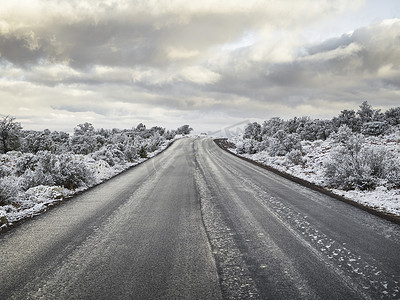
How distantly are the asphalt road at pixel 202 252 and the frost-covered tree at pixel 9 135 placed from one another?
78.1 feet

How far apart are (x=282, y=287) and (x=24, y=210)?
6832 millimetres

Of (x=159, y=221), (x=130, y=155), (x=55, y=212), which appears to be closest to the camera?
(x=159, y=221)

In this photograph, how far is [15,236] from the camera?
4.75 meters

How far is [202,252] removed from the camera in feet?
12.9

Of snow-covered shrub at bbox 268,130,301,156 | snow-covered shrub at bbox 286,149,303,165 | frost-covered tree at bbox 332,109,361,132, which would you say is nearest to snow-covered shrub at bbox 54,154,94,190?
snow-covered shrub at bbox 286,149,303,165

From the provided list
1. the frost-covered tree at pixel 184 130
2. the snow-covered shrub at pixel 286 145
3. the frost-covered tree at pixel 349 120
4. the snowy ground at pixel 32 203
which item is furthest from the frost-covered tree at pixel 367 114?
the frost-covered tree at pixel 184 130

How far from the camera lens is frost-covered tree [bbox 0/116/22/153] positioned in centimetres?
2461

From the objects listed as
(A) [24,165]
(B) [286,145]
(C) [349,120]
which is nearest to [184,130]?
(C) [349,120]

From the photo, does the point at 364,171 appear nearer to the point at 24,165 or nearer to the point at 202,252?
the point at 202,252

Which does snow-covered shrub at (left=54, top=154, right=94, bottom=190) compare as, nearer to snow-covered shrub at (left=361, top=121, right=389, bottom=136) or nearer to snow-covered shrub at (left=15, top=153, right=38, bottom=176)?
snow-covered shrub at (left=15, top=153, right=38, bottom=176)

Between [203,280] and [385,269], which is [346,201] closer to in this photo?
[385,269]

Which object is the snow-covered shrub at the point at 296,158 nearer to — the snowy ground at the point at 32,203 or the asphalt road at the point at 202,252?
the asphalt road at the point at 202,252

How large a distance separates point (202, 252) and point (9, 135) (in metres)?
29.2

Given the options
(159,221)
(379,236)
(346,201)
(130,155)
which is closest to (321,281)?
(379,236)
